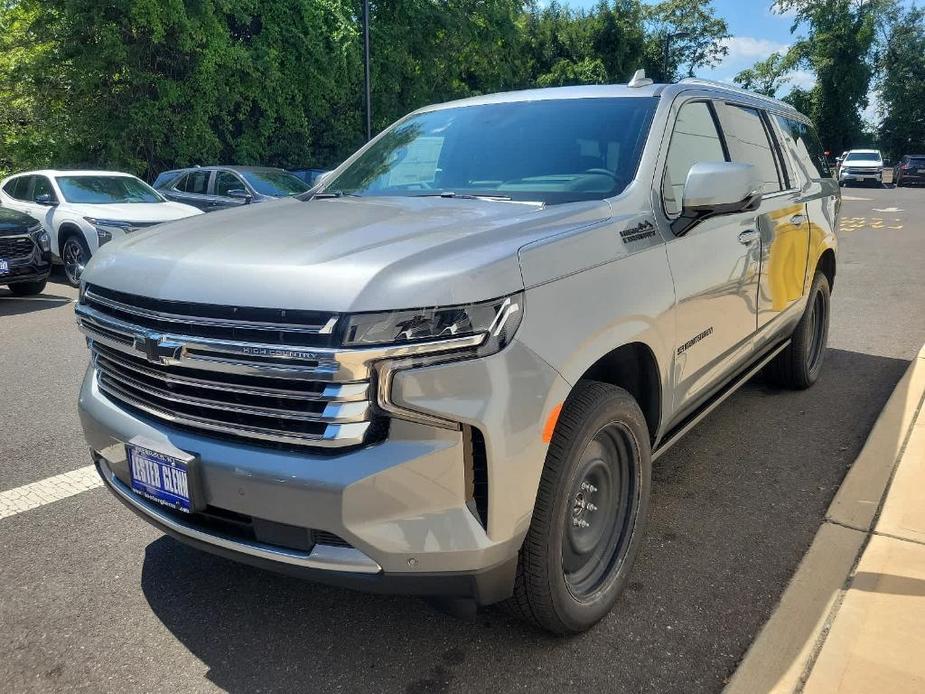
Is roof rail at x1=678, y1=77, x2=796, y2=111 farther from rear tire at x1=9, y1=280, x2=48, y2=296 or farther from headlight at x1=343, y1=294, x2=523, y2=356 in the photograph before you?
rear tire at x1=9, y1=280, x2=48, y2=296

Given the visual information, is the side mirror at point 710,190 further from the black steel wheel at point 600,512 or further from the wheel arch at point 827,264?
the wheel arch at point 827,264

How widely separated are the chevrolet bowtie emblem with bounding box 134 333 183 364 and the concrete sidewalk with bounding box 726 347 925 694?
1.98 m

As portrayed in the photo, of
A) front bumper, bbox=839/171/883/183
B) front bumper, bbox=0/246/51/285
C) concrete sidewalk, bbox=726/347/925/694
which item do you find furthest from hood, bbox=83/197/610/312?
front bumper, bbox=839/171/883/183

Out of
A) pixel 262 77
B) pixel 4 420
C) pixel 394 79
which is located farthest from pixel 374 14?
pixel 4 420

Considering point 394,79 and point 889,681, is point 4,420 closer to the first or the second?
point 889,681

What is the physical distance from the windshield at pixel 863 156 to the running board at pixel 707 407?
36750 millimetres

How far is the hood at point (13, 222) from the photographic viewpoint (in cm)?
927

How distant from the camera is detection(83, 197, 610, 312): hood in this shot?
2.07m

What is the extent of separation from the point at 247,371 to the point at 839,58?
5633cm

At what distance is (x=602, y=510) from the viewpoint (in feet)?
9.28

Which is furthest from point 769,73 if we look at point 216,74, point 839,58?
point 216,74

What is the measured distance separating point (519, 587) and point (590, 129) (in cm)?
199

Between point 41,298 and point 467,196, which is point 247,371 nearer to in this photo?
point 467,196

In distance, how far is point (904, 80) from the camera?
181ft
